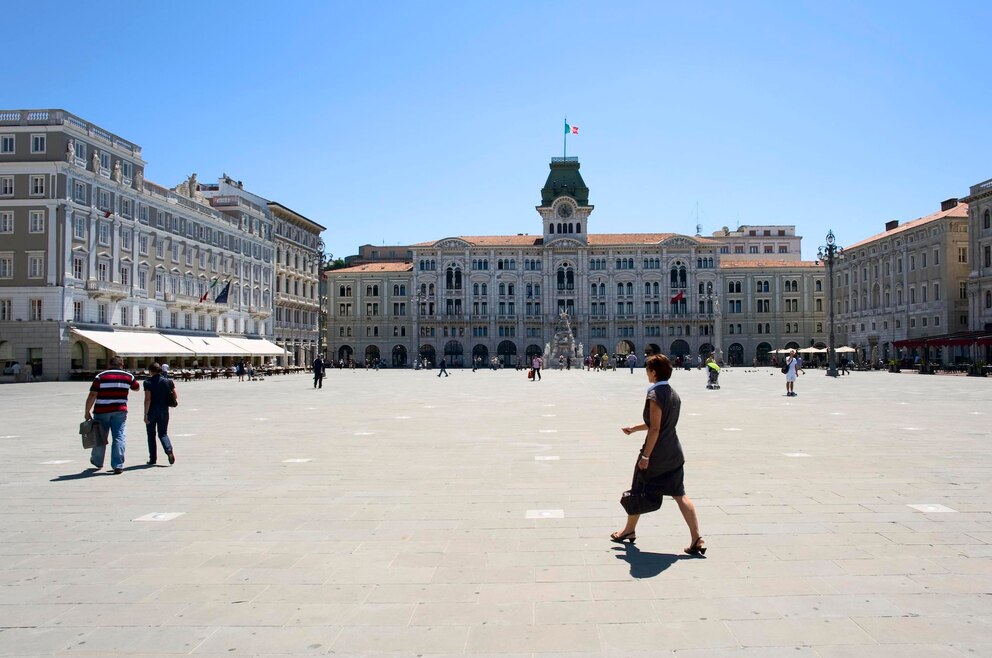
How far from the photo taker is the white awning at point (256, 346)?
66.2 m

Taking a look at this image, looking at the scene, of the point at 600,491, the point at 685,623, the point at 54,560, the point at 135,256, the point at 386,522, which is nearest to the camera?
the point at 685,623

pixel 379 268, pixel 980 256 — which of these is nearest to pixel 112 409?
pixel 980 256

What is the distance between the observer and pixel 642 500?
21.8ft

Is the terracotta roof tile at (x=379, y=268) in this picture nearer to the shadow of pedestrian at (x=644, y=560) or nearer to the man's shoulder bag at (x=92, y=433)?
the man's shoulder bag at (x=92, y=433)

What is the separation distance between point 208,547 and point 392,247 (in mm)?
115810

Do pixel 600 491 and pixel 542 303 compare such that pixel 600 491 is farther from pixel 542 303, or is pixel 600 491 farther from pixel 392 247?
pixel 392 247

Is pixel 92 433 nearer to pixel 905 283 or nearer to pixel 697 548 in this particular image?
pixel 697 548

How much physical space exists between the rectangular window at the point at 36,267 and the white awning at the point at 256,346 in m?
20.7

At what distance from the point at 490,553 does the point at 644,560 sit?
1309mm

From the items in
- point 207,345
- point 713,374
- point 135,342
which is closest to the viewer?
point 713,374

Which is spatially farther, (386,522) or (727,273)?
(727,273)

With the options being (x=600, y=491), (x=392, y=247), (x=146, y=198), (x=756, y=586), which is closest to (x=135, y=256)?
(x=146, y=198)

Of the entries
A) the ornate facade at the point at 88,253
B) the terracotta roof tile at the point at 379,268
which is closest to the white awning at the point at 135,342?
the ornate facade at the point at 88,253

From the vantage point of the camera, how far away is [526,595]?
5.59 m
